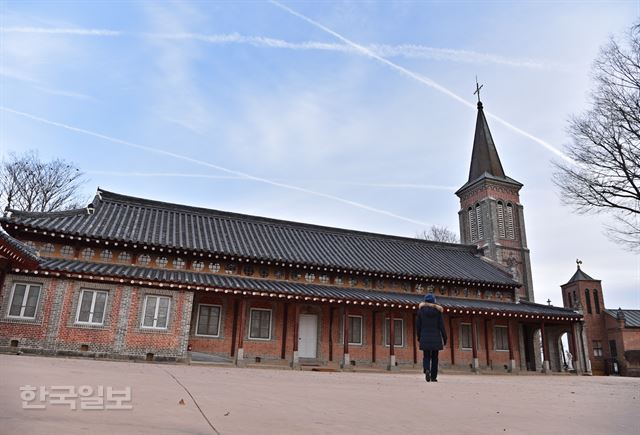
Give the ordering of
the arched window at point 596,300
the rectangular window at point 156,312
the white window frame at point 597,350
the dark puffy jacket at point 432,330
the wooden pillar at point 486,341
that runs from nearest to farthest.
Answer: the dark puffy jacket at point 432,330
the rectangular window at point 156,312
the wooden pillar at point 486,341
the white window frame at point 597,350
the arched window at point 596,300

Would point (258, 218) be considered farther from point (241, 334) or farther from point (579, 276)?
point (579, 276)

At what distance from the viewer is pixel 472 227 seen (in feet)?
123

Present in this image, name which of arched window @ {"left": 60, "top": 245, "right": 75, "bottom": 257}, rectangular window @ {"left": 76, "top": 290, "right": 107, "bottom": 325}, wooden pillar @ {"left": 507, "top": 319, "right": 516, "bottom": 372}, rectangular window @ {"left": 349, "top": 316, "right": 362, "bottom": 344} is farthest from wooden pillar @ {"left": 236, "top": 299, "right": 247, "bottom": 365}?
wooden pillar @ {"left": 507, "top": 319, "right": 516, "bottom": 372}

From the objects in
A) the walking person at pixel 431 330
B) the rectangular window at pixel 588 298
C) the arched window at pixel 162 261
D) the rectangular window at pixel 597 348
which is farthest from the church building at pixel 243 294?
the rectangular window at pixel 588 298

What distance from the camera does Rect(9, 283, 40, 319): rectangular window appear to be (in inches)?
609

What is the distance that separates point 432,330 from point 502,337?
18.2 m

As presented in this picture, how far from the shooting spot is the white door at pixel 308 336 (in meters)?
20.6

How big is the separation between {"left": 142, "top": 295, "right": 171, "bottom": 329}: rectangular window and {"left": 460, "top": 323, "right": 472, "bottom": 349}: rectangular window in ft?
52.1

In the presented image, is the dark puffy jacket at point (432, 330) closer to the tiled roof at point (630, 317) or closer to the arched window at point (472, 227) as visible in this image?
the arched window at point (472, 227)

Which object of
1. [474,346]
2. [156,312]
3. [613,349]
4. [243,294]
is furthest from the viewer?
[613,349]

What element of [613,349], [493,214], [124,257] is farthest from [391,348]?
[613,349]

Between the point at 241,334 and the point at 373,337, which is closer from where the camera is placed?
the point at 241,334

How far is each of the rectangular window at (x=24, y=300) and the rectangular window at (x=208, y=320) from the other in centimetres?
636

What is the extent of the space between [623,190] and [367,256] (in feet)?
45.8
